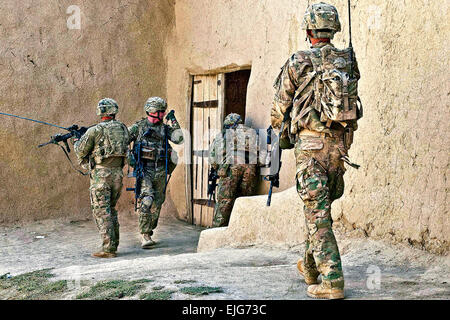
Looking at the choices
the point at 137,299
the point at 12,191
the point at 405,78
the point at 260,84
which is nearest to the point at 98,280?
the point at 137,299

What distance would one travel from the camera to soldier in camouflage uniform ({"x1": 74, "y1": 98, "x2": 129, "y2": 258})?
8.50 metres

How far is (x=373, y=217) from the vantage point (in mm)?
6207

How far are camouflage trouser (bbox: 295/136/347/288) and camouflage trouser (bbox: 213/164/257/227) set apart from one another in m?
5.06

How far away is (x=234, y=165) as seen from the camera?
385 inches

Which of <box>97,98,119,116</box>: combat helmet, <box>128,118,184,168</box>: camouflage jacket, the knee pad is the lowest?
the knee pad

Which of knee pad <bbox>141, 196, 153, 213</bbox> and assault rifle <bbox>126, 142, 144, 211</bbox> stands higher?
assault rifle <bbox>126, 142, 144, 211</bbox>

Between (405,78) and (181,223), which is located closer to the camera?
(405,78)

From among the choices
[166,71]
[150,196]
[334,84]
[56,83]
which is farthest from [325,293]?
[166,71]

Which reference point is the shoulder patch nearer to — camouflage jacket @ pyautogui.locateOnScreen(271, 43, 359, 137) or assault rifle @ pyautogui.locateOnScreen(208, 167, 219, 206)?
camouflage jacket @ pyautogui.locateOnScreen(271, 43, 359, 137)

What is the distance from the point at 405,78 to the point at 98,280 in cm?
308

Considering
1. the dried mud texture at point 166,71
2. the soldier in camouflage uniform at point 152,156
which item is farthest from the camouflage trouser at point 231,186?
the soldier in camouflage uniform at point 152,156

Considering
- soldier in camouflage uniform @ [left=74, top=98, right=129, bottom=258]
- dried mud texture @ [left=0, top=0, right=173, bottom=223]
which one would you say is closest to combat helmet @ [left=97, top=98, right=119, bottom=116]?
soldier in camouflage uniform @ [left=74, top=98, right=129, bottom=258]
